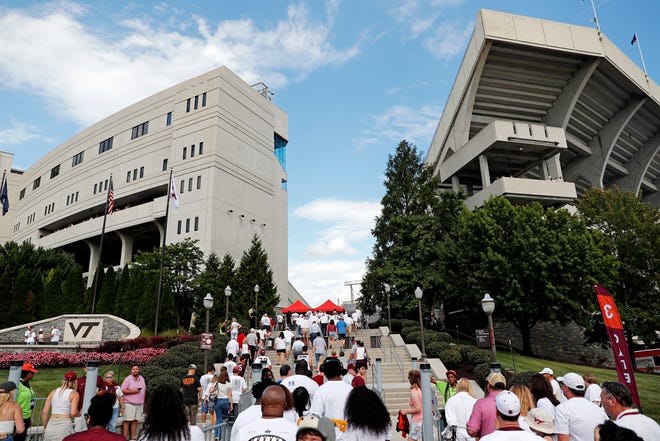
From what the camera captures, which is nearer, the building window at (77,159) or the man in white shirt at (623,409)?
the man in white shirt at (623,409)

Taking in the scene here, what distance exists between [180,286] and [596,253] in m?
33.5

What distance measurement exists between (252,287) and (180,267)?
271 inches

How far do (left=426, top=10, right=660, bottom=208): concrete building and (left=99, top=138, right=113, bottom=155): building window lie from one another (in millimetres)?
41505

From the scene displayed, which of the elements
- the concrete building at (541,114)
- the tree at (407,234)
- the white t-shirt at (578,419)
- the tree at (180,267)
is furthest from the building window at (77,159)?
the white t-shirt at (578,419)

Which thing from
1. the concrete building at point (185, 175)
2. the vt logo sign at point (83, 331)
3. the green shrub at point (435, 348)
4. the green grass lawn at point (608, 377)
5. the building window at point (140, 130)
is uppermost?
the building window at point (140, 130)

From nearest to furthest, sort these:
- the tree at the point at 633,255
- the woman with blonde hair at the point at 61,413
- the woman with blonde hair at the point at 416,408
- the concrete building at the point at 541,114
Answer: the woman with blonde hair at the point at 416,408 < the woman with blonde hair at the point at 61,413 < the tree at the point at 633,255 < the concrete building at the point at 541,114

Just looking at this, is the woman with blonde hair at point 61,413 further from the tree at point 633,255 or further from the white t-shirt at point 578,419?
the tree at point 633,255

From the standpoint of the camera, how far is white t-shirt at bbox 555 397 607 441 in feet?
16.0

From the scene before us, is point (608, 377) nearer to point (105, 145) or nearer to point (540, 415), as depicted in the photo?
point (540, 415)

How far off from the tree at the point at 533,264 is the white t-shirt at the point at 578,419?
21.8 meters

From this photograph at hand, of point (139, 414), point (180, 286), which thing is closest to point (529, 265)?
point (139, 414)

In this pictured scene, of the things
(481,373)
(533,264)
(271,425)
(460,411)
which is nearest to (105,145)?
(533,264)

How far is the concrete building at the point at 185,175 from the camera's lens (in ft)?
146

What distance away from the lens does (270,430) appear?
3457 millimetres
